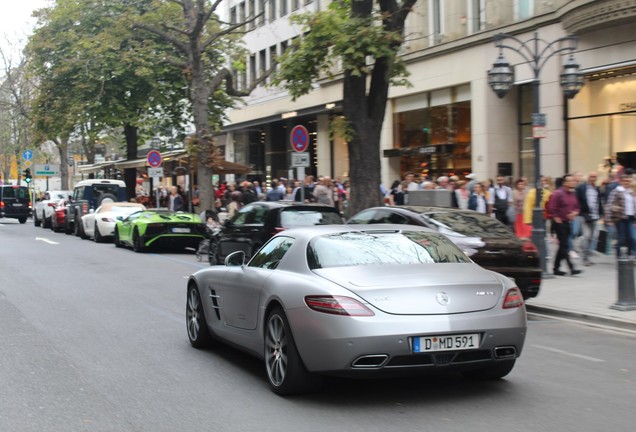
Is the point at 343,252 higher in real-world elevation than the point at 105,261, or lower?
higher

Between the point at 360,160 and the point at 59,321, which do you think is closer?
the point at 59,321

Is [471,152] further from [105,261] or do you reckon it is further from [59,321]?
[59,321]

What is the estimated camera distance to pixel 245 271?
7.50 m

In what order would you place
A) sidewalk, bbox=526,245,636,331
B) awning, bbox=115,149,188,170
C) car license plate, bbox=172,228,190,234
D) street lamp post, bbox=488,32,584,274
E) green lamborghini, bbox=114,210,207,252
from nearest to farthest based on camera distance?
sidewalk, bbox=526,245,636,331 → street lamp post, bbox=488,32,584,274 → green lamborghini, bbox=114,210,207,252 → car license plate, bbox=172,228,190,234 → awning, bbox=115,149,188,170

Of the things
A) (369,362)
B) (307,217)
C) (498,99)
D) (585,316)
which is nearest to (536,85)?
(307,217)

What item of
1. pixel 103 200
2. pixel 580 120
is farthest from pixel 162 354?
pixel 103 200

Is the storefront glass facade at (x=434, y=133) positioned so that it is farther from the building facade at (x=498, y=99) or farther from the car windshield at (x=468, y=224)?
the car windshield at (x=468, y=224)

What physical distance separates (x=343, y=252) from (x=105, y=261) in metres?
13.6

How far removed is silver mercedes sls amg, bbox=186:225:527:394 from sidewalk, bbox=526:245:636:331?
421 cm

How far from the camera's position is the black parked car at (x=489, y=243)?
1128 cm

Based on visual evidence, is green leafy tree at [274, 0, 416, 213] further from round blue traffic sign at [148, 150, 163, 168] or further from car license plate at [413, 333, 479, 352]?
round blue traffic sign at [148, 150, 163, 168]

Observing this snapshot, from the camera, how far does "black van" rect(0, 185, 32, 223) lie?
46.6 m

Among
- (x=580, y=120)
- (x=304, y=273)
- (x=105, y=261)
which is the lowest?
(x=105, y=261)

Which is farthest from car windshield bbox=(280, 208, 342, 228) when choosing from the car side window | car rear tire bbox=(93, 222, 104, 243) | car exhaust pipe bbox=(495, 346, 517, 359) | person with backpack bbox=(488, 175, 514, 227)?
car rear tire bbox=(93, 222, 104, 243)
